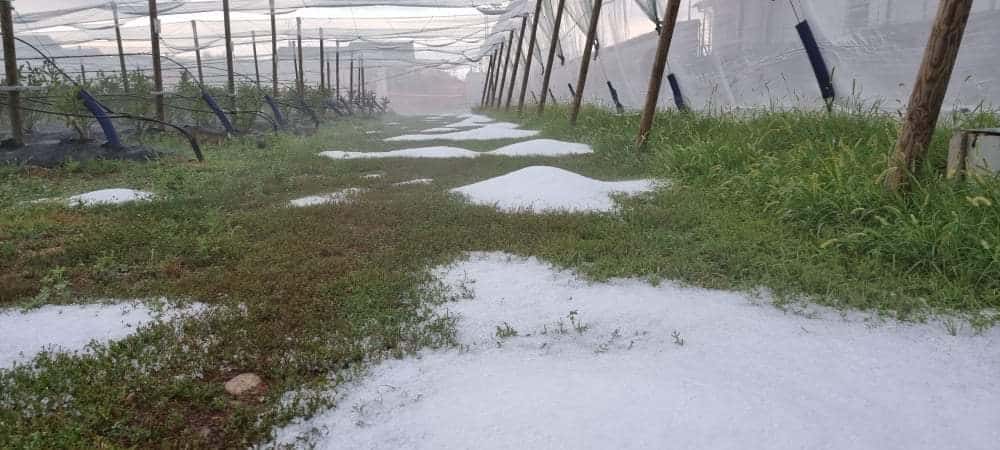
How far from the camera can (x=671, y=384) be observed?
1968 mm

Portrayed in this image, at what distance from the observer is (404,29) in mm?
21531

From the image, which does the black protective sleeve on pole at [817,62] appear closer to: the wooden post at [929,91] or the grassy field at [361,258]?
the grassy field at [361,258]

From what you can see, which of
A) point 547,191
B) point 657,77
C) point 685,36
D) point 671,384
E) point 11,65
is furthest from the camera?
point 685,36

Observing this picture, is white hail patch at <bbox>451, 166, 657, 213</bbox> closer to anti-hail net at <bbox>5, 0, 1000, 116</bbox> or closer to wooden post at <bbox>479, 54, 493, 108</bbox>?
anti-hail net at <bbox>5, 0, 1000, 116</bbox>

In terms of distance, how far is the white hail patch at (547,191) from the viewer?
4.64 meters

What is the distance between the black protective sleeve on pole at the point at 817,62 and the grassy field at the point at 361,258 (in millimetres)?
1025

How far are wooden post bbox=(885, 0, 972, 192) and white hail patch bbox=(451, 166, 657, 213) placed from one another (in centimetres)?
183

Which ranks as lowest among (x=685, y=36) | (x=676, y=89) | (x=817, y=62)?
(x=676, y=89)

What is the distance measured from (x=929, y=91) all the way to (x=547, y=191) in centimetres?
267

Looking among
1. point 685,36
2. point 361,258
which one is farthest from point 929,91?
point 685,36

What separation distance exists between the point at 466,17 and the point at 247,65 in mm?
24055

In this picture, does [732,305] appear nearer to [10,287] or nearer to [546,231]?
[546,231]

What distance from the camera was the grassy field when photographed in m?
1.94

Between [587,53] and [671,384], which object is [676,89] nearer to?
[587,53]
